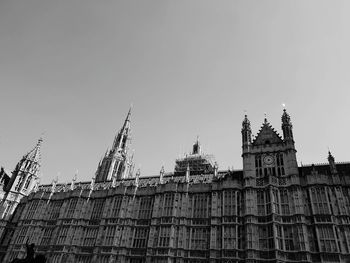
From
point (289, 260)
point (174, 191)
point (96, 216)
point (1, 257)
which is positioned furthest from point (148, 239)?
point (1, 257)

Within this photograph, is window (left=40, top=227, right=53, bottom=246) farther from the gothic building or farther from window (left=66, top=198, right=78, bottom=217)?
window (left=66, top=198, right=78, bottom=217)

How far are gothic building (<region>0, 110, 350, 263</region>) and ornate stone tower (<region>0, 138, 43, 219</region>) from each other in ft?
16.4

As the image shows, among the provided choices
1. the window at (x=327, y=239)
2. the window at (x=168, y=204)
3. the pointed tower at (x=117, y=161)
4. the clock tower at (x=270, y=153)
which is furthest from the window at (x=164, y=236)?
the pointed tower at (x=117, y=161)

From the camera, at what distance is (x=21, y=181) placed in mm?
60562

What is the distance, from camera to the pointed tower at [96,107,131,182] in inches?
2721

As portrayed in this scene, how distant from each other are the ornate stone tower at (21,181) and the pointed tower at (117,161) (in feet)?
46.7

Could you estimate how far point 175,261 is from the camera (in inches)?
1481

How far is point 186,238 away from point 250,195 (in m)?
10.9

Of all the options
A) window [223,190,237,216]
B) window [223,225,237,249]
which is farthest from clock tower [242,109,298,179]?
window [223,225,237,249]

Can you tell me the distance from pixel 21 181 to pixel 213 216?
146 feet

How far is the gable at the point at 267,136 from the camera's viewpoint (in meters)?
43.1

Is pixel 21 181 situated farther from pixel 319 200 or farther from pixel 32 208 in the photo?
pixel 319 200

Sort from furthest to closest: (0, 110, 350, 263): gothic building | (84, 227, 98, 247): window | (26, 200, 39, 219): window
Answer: (26, 200, 39, 219): window < (84, 227, 98, 247): window < (0, 110, 350, 263): gothic building

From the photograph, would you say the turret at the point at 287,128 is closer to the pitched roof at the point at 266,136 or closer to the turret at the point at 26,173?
the pitched roof at the point at 266,136
